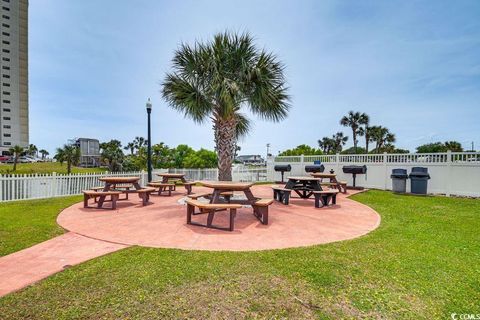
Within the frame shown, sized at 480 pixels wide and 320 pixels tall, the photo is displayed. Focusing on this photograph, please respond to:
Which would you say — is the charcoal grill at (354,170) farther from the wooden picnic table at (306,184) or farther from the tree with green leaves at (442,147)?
the tree with green leaves at (442,147)

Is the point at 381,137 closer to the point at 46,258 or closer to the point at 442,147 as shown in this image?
the point at 442,147

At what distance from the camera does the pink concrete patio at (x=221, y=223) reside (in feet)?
13.7

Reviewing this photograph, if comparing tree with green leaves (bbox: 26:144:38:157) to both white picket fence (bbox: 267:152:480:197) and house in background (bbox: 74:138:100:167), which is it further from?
white picket fence (bbox: 267:152:480:197)

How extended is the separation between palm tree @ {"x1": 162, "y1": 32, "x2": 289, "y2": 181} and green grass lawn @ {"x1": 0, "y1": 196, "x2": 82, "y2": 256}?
15.0ft

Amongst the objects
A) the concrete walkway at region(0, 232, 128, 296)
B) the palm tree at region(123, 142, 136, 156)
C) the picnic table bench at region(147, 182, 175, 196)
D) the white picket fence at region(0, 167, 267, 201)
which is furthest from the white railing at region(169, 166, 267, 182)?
the palm tree at region(123, 142, 136, 156)

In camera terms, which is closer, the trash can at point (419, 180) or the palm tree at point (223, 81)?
the palm tree at point (223, 81)

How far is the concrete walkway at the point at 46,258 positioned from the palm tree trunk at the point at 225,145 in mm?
4277

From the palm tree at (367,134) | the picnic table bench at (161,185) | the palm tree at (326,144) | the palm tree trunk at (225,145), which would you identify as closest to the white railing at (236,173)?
the picnic table bench at (161,185)

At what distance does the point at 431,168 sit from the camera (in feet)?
33.2

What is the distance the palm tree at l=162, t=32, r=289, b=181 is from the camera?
7.44 m

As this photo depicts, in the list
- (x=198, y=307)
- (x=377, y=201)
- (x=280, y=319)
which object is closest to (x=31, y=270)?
(x=198, y=307)

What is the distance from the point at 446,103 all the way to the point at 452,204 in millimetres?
13637

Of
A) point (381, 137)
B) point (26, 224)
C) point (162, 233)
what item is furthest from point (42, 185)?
point (381, 137)

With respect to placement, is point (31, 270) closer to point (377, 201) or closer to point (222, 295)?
point (222, 295)
